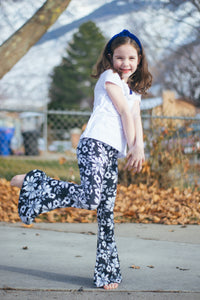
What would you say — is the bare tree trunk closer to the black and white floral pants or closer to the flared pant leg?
the black and white floral pants

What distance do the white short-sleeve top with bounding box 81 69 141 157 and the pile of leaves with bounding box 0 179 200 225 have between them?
256 centimetres

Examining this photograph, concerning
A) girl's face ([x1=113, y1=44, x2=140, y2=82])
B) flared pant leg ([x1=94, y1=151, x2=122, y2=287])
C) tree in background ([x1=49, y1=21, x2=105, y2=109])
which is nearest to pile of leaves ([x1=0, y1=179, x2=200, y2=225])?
flared pant leg ([x1=94, y1=151, x2=122, y2=287])

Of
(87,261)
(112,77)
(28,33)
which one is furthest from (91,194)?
(28,33)

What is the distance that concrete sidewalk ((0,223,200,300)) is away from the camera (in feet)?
9.12

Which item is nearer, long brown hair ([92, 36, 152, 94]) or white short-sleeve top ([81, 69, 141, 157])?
white short-sleeve top ([81, 69, 141, 157])

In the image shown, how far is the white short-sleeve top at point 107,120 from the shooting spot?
9.10 feet

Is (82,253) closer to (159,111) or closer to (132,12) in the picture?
(159,111)

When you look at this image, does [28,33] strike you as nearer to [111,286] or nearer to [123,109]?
[123,109]

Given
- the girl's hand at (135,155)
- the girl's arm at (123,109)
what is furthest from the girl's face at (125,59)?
the girl's hand at (135,155)

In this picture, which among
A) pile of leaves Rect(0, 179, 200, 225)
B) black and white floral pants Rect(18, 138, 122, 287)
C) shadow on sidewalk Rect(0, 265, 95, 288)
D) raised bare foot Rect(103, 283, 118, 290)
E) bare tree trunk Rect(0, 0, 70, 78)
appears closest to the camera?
black and white floral pants Rect(18, 138, 122, 287)

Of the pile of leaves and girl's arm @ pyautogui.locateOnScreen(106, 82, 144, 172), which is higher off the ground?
girl's arm @ pyautogui.locateOnScreen(106, 82, 144, 172)

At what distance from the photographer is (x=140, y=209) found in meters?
5.71

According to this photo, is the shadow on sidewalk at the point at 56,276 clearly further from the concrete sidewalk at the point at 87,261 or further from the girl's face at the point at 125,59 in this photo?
the girl's face at the point at 125,59

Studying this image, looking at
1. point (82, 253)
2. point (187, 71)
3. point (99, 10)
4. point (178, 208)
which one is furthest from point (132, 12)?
point (82, 253)
